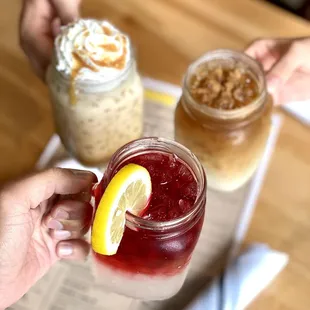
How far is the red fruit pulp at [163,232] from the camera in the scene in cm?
52

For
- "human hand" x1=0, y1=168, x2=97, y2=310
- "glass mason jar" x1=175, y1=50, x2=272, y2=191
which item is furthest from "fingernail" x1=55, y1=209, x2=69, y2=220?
"glass mason jar" x1=175, y1=50, x2=272, y2=191

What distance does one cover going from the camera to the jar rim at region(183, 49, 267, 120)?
68cm

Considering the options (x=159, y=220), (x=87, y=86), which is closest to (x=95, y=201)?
(x=159, y=220)

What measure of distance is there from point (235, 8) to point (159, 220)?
608 millimetres

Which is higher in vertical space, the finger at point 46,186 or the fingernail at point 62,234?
the finger at point 46,186

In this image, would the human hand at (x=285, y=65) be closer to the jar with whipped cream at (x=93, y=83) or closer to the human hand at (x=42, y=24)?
the jar with whipped cream at (x=93, y=83)

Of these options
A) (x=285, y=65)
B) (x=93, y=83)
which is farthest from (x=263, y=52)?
(x=93, y=83)

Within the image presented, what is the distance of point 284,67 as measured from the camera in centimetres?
76

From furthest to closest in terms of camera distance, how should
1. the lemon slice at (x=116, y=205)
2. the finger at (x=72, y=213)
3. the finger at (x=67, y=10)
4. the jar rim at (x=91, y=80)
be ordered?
the finger at (x=67, y=10) → the jar rim at (x=91, y=80) → the finger at (x=72, y=213) → the lemon slice at (x=116, y=205)

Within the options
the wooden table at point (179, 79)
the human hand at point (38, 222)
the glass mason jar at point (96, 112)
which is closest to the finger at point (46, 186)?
the human hand at point (38, 222)

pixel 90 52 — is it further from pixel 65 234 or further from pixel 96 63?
pixel 65 234

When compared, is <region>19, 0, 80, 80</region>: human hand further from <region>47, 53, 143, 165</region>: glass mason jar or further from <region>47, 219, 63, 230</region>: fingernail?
<region>47, 219, 63, 230</region>: fingernail

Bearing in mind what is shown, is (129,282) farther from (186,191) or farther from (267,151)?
(267,151)

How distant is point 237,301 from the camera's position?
0.68m
